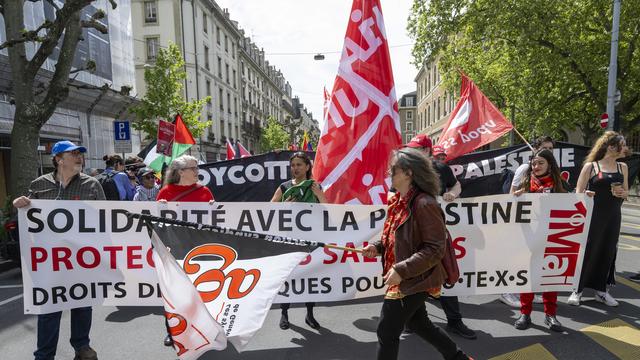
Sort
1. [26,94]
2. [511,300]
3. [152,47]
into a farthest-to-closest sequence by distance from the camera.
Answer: [152,47] < [26,94] < [511,300]

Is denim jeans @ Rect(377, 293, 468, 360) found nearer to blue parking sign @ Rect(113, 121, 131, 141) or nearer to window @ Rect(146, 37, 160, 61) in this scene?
blue parking sign @ Rect(113, 121, 131, 141)

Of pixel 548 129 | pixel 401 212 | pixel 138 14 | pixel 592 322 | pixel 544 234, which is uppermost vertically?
pixel 138 14

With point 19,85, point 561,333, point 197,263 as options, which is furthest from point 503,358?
point 19,85

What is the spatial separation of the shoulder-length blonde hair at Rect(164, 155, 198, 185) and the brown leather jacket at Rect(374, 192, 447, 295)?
217 centimetres

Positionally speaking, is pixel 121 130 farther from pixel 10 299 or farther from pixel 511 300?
pixel 511 300

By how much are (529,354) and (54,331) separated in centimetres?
383

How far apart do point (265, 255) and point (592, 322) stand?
3358 millimetres

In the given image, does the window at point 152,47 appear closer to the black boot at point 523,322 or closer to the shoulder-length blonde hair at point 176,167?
the shoulder-length blonde hair at point 176,167

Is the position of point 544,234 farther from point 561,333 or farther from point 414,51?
point 414,51

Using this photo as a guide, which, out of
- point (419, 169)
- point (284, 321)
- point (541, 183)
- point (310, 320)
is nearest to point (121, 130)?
point (284, 321)

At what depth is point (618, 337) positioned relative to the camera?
11.9 ft

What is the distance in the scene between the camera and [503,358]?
130 inches

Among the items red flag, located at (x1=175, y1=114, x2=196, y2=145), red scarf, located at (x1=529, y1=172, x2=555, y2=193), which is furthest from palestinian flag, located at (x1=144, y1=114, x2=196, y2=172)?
red scarf, located at (x1=529, y1=172, x2=555, y2=193)

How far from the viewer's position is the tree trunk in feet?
28.1
